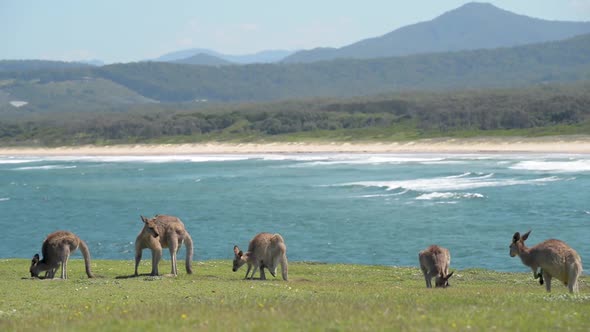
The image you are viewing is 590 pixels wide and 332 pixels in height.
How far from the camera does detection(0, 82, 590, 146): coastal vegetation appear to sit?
95750 millimetres

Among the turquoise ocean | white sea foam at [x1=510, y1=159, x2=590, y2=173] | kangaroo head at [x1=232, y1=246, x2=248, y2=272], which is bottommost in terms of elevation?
the turquoise ocean

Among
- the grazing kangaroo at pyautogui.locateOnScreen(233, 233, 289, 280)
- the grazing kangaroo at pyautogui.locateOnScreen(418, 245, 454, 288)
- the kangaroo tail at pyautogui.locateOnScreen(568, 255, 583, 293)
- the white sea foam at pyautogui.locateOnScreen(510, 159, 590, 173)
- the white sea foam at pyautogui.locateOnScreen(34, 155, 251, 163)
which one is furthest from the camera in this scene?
the white sea foam at pyautogui.locateOnScreen(34, 155, 251, 163)

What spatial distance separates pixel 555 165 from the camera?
6269 cm

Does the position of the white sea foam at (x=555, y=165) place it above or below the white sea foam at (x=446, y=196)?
above

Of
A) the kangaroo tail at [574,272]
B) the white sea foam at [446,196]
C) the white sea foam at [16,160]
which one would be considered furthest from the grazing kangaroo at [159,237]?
the white sea foam at [16,160]

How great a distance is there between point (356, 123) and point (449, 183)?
6149 cm

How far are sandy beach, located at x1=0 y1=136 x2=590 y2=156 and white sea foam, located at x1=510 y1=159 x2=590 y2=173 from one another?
8.02 meters

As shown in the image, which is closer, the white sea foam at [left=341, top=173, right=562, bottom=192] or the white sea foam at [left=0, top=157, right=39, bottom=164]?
the white sea foam at [left=341, top=173, right=562, bottom=192]

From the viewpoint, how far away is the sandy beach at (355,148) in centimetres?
7812

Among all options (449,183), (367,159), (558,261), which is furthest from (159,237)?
(367,159)

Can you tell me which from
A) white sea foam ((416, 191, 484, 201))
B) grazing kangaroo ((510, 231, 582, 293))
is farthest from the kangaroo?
white sea foam ((416, 191, 484, 201))

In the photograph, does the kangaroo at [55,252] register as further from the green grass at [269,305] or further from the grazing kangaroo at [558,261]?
the grazing kangaroo at [558,261]

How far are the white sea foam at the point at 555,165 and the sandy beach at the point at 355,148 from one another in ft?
26.3

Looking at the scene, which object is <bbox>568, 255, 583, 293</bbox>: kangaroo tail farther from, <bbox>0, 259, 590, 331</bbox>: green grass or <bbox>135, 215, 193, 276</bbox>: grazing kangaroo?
<bbox>135, 215, 193, 276</bbox>: grazing kangaroo
